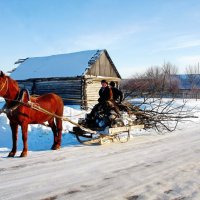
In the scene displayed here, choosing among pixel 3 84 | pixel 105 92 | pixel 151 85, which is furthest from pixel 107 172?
pixel 151 85

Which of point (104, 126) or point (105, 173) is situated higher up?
point (104, 126)

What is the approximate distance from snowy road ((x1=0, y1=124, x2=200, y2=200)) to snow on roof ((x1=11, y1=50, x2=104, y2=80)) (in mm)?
18362

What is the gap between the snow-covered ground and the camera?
5127 mm

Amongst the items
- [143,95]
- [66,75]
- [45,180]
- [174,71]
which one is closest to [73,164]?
[45,180]

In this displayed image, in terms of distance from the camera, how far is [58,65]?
29.3m

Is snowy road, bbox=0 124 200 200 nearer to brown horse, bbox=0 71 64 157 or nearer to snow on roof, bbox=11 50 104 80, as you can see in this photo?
brown horse, bbox=0 71 64 157

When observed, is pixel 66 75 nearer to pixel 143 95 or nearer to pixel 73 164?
pixel 143 95

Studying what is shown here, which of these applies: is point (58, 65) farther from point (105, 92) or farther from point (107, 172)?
point (107, 172)

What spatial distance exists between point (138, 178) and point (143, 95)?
7.23m

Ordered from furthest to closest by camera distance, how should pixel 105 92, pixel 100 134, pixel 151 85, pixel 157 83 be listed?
pixel 151 85 < pixel 157 83 < pixel 105 92 < pixel 100 134

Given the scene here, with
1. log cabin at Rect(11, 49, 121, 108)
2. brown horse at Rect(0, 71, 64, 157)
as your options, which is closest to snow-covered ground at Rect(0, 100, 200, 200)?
brown horse at Rect(0, 71, 64, 157)

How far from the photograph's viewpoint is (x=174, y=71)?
233 feet

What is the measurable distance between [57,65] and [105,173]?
77.7 ft

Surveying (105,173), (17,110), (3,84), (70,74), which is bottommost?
(105,173)
